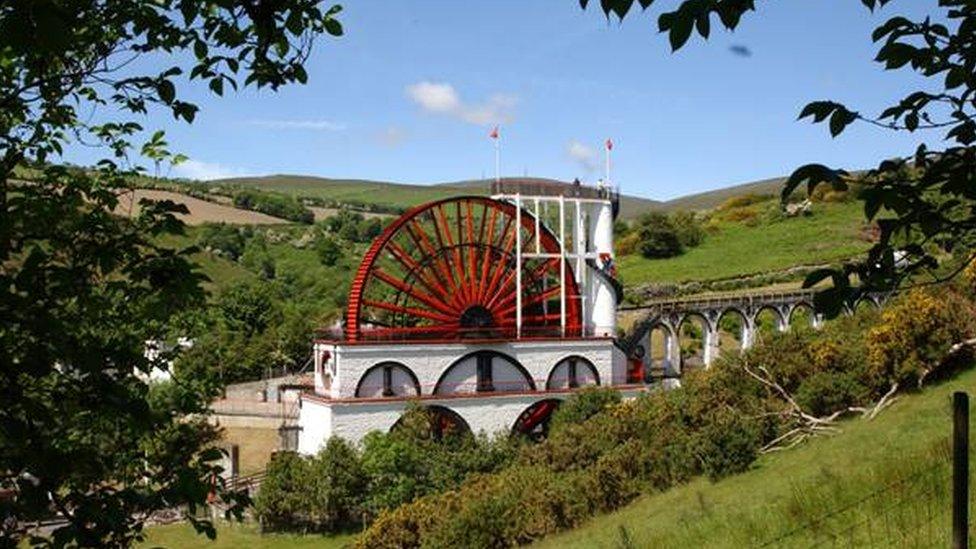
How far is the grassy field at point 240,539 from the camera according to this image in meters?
22.0

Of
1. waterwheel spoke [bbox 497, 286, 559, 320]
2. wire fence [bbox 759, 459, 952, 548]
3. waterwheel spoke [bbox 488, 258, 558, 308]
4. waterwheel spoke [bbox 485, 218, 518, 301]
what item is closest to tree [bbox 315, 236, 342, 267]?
waterwheel spoke [bbox 497, 286, 559, 320]

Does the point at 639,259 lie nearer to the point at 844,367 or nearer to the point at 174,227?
the point at 844,367

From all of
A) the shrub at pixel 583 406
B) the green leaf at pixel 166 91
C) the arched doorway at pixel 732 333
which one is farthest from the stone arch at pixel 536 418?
the green leaf at pixel 166 91

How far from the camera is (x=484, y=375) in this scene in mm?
29766

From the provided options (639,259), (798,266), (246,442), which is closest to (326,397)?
(246,442)

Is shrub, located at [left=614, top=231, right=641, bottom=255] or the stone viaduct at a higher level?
shrub, located at [left=614, top=231, right=641, bottom=255]

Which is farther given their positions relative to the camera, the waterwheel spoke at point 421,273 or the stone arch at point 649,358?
the stone arch at point 649,358

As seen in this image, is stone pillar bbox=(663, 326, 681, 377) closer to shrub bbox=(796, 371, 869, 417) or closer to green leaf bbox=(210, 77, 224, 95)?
shrub bbox=(796, 371, 869, 417)

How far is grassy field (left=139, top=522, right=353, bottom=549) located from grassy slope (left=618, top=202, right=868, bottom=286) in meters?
38.9

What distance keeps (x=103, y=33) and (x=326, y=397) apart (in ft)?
78.6

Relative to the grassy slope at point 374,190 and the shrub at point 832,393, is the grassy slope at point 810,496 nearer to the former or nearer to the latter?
the shrub at point 832,393

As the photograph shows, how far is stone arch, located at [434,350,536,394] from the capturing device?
29156 millimetres

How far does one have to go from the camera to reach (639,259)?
223 ft

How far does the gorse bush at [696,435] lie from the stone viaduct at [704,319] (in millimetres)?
12996
